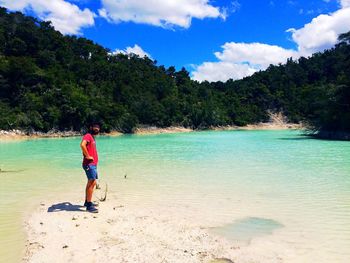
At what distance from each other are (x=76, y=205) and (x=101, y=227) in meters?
1.89

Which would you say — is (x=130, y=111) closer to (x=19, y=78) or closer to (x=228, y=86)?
(x=19, y=78)

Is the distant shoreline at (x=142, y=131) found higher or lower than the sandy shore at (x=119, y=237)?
higher

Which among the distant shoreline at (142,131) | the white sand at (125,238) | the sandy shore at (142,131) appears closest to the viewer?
the white sand at (125,238)

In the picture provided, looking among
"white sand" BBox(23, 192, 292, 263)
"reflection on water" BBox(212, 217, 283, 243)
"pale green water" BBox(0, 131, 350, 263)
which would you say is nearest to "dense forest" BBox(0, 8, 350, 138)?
"pale green water" BBox(0, 131, 350, 263)

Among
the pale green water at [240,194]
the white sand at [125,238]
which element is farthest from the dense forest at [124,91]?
the white sand at [125,238]

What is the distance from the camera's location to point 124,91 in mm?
68500

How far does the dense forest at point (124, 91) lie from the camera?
44.1 metres

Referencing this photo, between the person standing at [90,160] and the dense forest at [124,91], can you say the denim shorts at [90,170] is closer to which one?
the person standing at [90,160]

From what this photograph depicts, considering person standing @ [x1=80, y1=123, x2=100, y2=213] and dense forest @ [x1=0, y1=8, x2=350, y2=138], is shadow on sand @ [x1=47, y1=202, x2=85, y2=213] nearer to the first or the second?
person standing @ [x1=80, y1=123, x2=100, y2=213]

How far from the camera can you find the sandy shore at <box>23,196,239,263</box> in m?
5.20

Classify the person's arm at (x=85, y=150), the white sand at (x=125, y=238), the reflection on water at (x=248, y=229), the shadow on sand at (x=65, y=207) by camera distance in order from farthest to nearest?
the shadow on sand at (x=65, y=207) < the person's arm at (x=85, y=150) < the reflection on water at (x=248, y=229) < the white sand at (x=125, y=238)

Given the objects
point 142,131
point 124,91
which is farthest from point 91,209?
point 124,91

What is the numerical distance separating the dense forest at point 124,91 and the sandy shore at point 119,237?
33.9m

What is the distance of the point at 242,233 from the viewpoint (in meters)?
6.24
